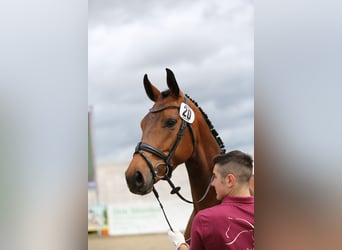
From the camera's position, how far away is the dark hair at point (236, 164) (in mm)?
1596

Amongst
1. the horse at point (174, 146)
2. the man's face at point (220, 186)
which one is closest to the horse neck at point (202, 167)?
the horse at point (174, 146)

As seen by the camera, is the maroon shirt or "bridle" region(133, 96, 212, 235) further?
"bridle" region(133, 96, 212, 235)

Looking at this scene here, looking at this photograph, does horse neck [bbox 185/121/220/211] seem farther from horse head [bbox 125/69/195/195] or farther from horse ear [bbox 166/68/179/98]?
horse ear [bbox 166/68/179/98]

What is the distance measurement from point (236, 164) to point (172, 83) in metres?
0.36

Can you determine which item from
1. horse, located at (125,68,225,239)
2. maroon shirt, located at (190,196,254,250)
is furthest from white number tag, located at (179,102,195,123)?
maroon shirt, located at (190,196,254,250)

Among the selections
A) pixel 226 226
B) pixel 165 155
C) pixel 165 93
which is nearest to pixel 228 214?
pixel 226 226

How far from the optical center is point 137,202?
1654mm

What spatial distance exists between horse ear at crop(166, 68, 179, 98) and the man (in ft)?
0.93

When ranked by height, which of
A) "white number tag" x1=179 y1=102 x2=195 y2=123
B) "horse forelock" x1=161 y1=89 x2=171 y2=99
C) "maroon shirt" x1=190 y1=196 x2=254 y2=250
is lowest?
"maroon shirt" x1=190 y1=196 x2=254 y2=250

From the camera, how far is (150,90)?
1.65 m

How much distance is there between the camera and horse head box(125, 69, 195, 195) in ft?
5.27
